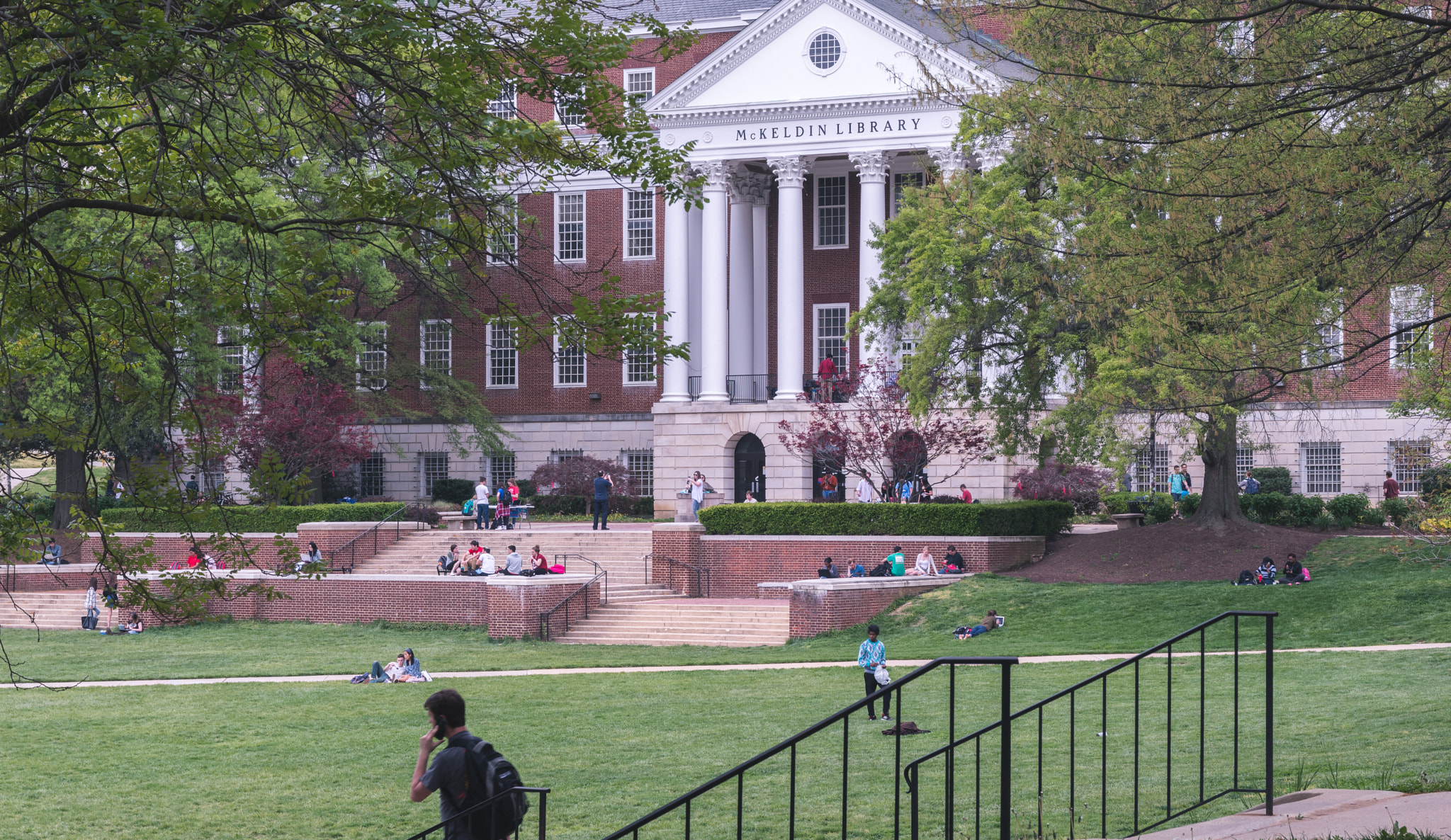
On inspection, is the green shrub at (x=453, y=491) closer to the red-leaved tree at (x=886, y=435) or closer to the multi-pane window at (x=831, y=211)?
the red-leaved tree at (x=886, y=435)

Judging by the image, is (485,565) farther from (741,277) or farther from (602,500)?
(741,277)

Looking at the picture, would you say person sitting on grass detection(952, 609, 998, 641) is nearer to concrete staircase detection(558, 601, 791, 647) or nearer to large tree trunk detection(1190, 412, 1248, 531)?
concrete staircase detection(558, 601, 791, 647)

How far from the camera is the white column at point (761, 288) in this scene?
50281mm

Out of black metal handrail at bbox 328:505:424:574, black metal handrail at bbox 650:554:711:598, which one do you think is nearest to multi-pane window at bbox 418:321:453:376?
black metal handrail at bbox 328:505:424:574

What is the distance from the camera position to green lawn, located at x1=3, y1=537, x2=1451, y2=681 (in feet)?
81.2

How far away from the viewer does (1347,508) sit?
1391 inches

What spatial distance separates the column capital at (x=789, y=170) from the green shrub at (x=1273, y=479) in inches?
656

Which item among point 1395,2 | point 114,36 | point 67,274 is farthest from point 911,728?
point 114,36

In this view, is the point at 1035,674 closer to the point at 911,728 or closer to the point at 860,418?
the point at 911,728

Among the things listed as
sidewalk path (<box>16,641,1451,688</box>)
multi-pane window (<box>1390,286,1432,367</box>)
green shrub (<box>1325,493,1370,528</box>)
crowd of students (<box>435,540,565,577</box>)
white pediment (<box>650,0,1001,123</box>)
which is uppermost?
white pediment (<box>650,0,1001,123</box>)

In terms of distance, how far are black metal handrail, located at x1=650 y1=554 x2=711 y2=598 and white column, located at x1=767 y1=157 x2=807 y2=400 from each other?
463 inches

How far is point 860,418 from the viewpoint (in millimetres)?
38594

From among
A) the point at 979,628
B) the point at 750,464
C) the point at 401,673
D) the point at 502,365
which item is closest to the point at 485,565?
the point at 401,673

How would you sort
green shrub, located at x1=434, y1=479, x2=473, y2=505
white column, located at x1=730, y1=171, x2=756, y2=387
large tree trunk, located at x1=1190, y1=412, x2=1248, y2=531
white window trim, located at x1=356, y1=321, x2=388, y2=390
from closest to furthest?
large tree trunk, located at x1=1190, y1=412, x2=1248, y2=531 → white window trim, located at x1=356, y1=321, x2=388, y2=390 → white column, located at x1=730, y1=171, x2=756, y2=387 → green shrub, located at x1=434, y1=479, x2=473, y2=505
